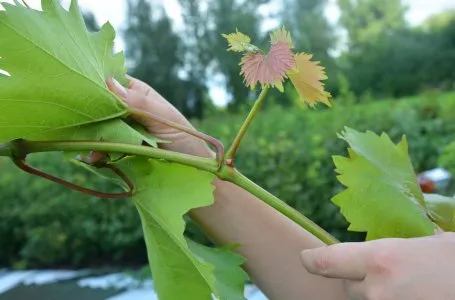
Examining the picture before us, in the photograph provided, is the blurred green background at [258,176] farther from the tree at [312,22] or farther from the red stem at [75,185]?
the tree at [312,22]

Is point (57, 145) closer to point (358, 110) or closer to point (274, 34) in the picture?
point (274, 34)

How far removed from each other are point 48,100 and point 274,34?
0.48 ft

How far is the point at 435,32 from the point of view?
58.3 ft

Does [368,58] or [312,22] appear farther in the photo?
[312,22]

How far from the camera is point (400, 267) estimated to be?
1.47 feet

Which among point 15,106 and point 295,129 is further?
point 295,129

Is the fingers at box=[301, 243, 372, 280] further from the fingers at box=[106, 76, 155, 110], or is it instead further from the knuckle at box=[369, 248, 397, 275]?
the fingers at box=[106, 76, 155, 110]

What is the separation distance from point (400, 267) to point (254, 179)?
7.78ft

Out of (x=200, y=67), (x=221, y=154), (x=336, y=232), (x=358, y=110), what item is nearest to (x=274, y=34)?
(x=221, y=154)

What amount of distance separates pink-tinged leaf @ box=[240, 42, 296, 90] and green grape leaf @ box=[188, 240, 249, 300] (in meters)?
0.13

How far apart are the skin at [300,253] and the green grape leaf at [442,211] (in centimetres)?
6

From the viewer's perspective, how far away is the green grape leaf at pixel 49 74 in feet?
1.31

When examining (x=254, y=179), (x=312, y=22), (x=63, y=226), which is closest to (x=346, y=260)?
(x=254, y=179)

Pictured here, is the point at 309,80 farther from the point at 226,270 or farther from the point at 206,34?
the point at 206,34
